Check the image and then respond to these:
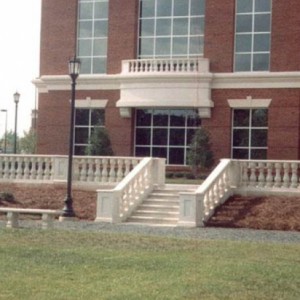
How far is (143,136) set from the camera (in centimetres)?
3662

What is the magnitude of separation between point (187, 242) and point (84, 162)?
41.2 ft

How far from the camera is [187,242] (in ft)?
56.7

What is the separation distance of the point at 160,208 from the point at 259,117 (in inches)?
421

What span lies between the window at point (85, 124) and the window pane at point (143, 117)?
5.47 ft

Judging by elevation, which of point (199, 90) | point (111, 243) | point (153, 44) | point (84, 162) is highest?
point (153, 44)

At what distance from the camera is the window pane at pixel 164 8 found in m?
36.7

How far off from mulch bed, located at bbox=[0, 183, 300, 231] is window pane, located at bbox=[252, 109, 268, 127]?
8.70 meters

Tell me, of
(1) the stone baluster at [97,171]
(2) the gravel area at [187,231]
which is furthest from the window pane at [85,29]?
(2) the gravel area at [187,231]

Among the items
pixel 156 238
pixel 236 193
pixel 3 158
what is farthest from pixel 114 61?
pixel 156 238

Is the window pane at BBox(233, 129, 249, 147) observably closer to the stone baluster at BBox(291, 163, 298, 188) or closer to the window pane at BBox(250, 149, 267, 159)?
the window pane at BBox(250, 149, 267, 159)

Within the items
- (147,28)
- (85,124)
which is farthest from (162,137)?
(147,28)

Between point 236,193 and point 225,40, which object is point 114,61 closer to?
point 225,40

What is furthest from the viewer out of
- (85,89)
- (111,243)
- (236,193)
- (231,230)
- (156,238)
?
(85,89)

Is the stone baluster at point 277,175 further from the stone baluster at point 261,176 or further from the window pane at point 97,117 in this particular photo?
the window pane at point 97,117
